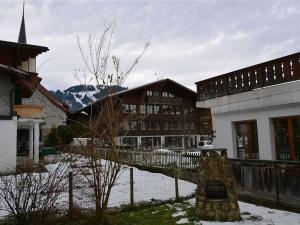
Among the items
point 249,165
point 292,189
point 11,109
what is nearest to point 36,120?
point 11,109

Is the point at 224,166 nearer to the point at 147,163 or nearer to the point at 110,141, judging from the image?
the point at 110,141

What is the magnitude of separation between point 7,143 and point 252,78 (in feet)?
46.6

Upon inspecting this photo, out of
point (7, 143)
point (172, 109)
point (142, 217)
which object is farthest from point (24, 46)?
point (172, 109)

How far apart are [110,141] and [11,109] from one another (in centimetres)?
1427

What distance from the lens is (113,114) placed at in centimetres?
744

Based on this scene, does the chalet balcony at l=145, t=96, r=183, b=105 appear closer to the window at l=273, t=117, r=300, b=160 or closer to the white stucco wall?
the white stucco wall

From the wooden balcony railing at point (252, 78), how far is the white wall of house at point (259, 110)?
0.74ft

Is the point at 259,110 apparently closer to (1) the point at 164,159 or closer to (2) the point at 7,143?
(1) the point at 164,159

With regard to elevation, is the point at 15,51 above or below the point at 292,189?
above

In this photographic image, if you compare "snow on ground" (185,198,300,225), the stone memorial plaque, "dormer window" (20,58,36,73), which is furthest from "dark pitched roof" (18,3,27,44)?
"snow on ground" (185,198,300,225)

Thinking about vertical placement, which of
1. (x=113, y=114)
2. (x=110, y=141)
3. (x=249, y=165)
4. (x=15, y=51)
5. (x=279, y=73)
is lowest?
(x=249, y=165)

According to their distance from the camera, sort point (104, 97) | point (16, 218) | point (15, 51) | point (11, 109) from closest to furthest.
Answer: point (16, 218), point (104, 97), point (11, 109), point (15, 51)

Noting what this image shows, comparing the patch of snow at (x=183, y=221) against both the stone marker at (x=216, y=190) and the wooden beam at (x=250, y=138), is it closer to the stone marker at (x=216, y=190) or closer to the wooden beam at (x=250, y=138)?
the stone marker at (x=216, y=190)

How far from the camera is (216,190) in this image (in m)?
8.29
